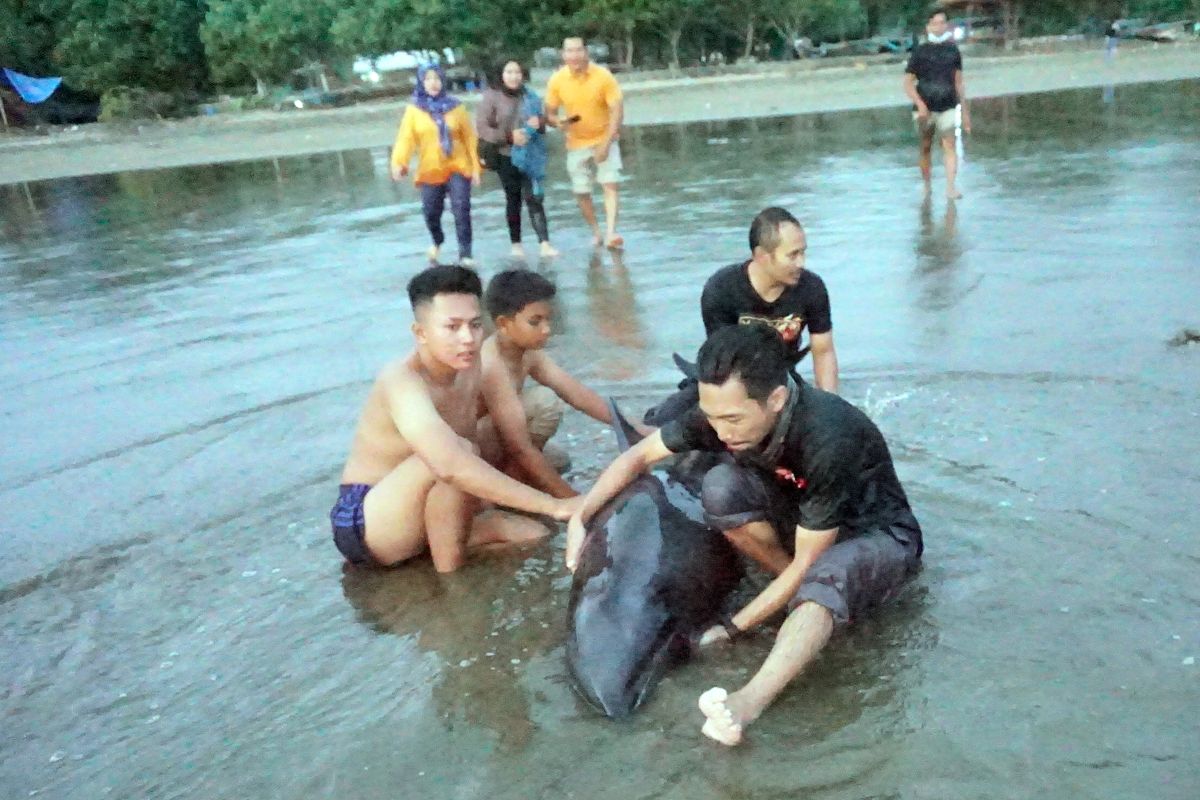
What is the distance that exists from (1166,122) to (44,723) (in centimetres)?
1549

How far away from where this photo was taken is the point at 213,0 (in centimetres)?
3997

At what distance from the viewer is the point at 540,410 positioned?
15.8 feet

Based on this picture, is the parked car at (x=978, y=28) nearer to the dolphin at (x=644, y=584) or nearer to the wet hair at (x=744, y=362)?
the dolphin at (x=644, y=584)

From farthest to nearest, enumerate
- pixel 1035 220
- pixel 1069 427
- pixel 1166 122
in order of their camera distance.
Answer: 1. pixel 1166 122
2. pixel 1035 220
3. pixel 1069 427

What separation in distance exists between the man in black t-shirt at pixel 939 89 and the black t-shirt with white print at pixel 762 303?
6.33 m

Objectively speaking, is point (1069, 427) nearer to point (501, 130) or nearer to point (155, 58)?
point (501, 130)

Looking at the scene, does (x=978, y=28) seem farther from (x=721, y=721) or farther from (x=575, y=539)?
(x=721, y=721)

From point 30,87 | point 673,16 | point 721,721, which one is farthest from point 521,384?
point 30,87

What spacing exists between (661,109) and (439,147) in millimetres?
17867

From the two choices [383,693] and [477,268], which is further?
[477,268]

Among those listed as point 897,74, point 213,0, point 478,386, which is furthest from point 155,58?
point 478,386

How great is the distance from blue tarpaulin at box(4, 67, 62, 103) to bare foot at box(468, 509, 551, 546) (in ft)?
134

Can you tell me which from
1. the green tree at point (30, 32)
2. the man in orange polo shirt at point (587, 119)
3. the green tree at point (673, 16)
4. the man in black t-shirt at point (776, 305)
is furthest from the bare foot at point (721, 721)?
the green tree at point (30, 32)

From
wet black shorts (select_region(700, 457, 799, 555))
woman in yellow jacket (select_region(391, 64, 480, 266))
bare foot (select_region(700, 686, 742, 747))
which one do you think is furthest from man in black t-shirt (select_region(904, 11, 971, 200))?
bare foot (select_region(700, 686, 742, 747))
